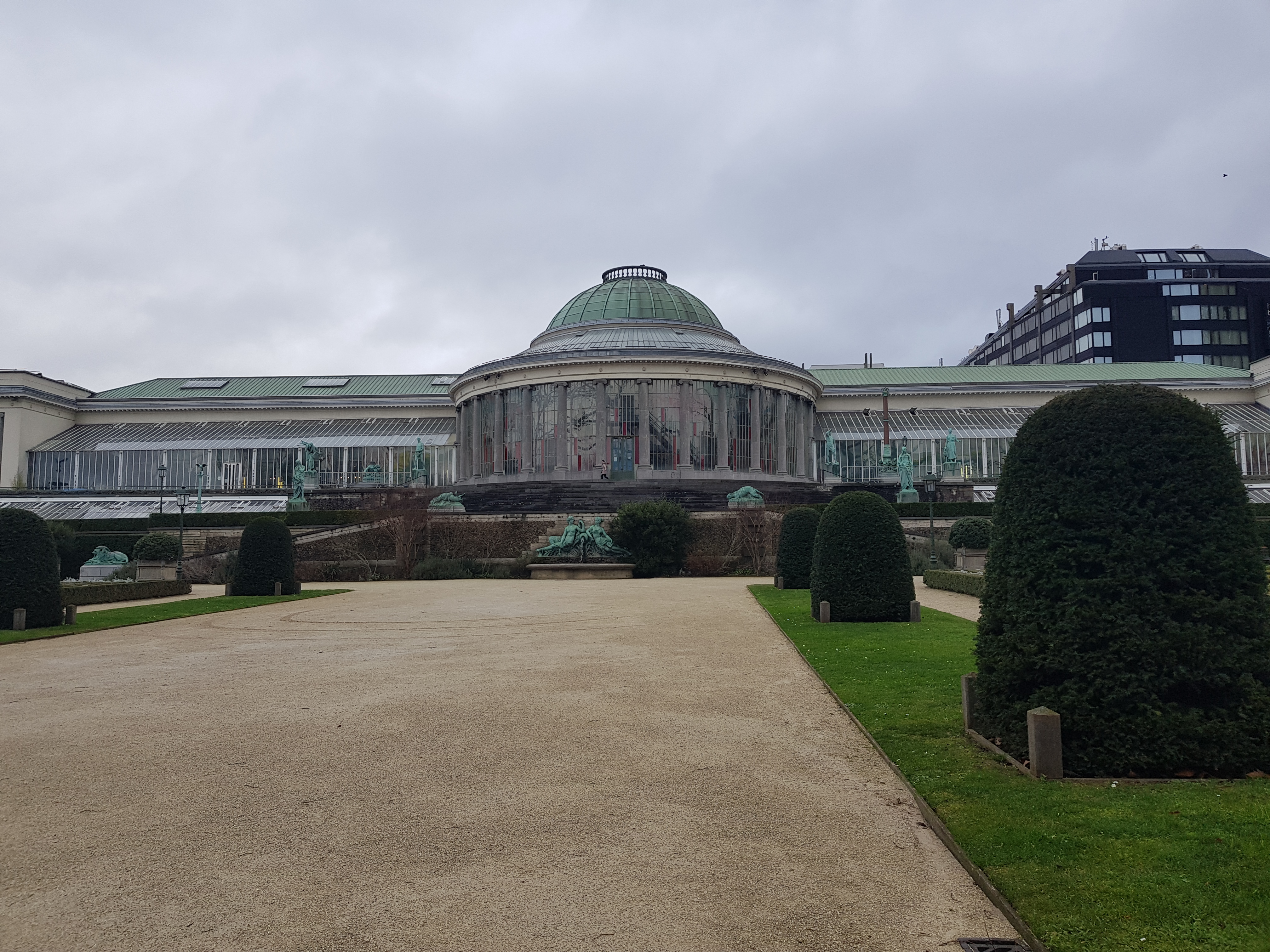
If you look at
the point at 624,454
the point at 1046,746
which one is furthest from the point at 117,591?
the point at 624,454

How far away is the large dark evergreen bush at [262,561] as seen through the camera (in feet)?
95.2

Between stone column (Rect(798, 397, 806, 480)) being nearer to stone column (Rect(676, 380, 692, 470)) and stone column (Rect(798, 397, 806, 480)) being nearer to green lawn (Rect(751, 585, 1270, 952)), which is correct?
stone column (Rect(676, 380, 692, 470))

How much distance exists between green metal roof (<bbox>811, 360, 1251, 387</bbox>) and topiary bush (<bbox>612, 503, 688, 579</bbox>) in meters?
38.6

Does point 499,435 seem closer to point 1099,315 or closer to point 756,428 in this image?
point 756,428

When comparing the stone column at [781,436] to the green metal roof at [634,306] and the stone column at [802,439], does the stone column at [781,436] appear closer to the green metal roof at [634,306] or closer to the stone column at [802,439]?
the stone column at [802,439]

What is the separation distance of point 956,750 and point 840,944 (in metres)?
4.02

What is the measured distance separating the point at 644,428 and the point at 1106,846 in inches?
2151

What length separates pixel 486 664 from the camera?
46.2 ft

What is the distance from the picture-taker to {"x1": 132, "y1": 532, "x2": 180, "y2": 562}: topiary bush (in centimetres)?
3819

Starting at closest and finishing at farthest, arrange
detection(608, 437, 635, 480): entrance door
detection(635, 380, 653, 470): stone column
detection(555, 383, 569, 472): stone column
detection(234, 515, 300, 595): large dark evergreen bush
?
detection(234, 515, 300, 595): large dark evergreen bush → detection(608, 437, 635, 480): entrance door → detection(635, 380, 653, 470): stone column → detection(555, 383, 569, 472): stone column

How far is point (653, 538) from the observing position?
4019cm

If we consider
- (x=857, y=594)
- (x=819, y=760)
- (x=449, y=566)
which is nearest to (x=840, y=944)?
(x=819, y=760)

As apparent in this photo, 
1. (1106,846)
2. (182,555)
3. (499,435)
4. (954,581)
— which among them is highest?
(499,435)

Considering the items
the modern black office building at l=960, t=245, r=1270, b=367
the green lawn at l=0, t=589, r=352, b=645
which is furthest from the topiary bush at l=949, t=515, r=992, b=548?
the modern black office building at l=960, t=245, r=1270, b=367
